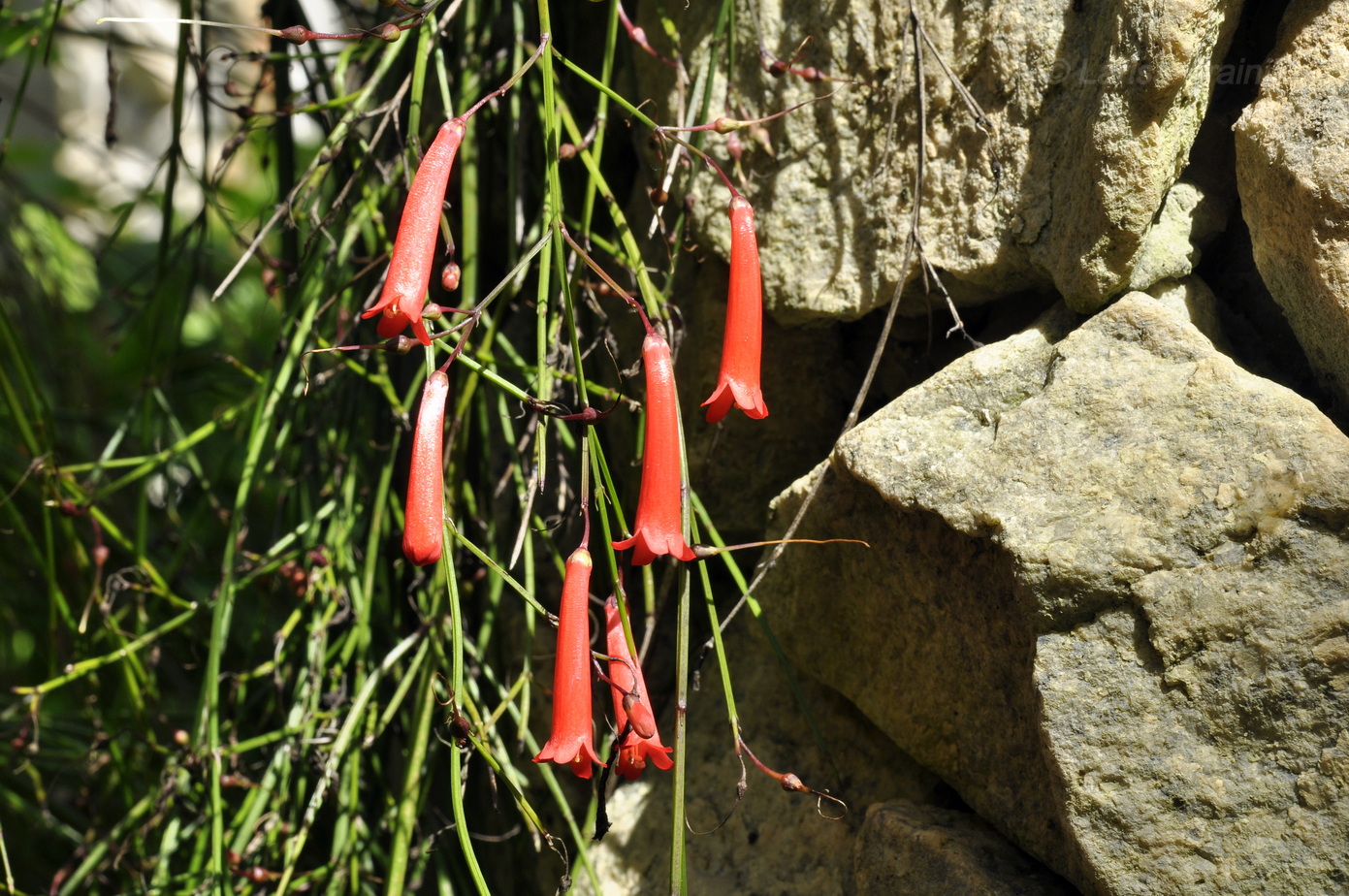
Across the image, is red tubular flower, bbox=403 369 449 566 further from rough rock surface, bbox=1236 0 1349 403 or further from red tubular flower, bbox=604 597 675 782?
rough rock surface, bbox=1236 0 1349 403

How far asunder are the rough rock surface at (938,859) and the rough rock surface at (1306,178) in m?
0.73

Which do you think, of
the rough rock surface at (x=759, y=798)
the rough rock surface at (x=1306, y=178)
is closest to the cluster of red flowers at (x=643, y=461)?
the rough rock surface at (x=759, y=798)

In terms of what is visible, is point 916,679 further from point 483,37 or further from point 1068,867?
point 483,37

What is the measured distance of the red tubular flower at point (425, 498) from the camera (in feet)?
3.37

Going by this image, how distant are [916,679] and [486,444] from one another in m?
0.86

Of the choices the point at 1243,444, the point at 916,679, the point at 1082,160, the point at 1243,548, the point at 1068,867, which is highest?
the point at 1082,160

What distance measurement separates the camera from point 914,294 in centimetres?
152

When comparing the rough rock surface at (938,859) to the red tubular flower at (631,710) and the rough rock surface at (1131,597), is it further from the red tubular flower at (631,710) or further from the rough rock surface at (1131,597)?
the red tubular flower at (631,710)

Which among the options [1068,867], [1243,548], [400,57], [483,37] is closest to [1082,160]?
[1243,548]

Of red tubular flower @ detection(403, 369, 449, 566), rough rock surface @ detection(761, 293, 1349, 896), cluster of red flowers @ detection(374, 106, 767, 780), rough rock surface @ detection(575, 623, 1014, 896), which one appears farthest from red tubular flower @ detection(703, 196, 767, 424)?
rough rock surface @ detection(575, 623, 1014, 896)

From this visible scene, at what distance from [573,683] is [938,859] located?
54 cm

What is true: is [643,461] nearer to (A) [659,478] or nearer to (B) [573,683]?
(A) [659,478]

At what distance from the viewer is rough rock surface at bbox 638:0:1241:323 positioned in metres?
1.24

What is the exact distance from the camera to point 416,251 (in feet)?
3.50
